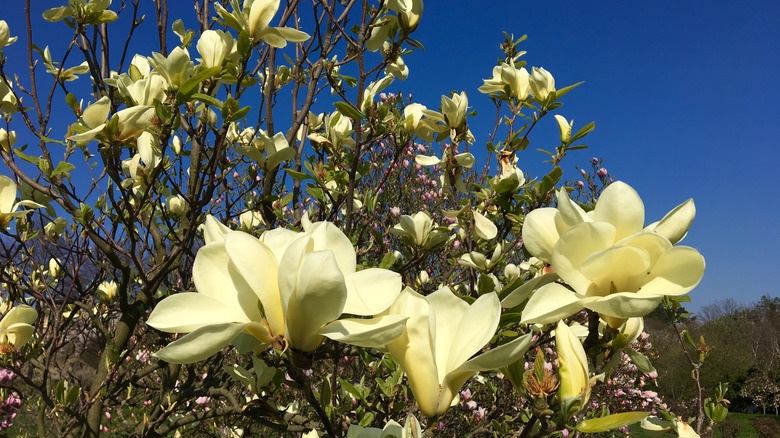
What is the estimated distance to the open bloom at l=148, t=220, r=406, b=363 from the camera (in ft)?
1.70

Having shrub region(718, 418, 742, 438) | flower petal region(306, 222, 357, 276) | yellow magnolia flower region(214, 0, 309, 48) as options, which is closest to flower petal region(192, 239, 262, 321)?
flower petal region(306, 222, 357, 276)

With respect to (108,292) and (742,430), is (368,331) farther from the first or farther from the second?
(742,430)

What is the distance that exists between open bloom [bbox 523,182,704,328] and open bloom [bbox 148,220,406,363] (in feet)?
0.71

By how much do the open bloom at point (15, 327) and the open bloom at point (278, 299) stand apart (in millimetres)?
1328

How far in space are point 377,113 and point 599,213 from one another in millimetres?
1174

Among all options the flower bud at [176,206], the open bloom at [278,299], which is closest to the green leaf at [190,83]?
the open bloom at [278,299]

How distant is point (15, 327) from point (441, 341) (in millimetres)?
1619

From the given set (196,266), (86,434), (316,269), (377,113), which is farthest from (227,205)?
(316,269)

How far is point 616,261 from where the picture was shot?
61 cm

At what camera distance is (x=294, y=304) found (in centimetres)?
54

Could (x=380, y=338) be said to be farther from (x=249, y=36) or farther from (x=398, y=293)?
(x=249, y=36)

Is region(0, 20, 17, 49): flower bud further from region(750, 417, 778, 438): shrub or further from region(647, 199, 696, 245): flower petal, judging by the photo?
region(750, 417, 778, 438): shrub

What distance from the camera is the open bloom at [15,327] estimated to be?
1.51 meters

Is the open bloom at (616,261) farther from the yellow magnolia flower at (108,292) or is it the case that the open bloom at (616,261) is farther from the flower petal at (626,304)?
the yellow magnolia flower at (108,292)
